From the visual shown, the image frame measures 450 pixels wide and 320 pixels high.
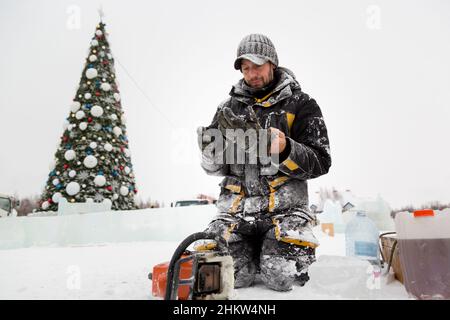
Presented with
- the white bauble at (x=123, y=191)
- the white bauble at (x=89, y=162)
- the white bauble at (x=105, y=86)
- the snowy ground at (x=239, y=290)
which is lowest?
the snowy ground at (x=239, y=290)

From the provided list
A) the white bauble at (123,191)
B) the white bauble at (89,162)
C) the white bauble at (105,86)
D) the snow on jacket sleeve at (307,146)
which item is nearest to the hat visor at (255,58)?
the snow on jacket sleeve at (307,146)

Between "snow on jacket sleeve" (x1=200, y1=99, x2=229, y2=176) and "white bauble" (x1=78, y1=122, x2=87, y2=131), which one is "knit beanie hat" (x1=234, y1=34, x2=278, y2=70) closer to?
"snow on jacket sleeve" (x1=200, y1=99, x2=229, y2=176)

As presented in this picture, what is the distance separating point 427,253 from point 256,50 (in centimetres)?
146

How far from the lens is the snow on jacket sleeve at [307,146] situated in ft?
5.56

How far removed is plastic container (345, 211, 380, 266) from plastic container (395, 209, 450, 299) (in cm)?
75

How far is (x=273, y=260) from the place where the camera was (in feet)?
5.33

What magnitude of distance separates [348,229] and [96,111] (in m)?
5.76

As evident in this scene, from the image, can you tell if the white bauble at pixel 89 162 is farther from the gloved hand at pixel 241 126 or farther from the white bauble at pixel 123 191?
the gloved hand at pixel 241 126

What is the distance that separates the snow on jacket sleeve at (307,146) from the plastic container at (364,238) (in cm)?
79

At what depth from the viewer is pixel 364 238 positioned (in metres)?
2.27

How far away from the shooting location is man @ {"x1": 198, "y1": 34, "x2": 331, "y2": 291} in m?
1.64

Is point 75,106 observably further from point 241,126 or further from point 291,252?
point 291,252
